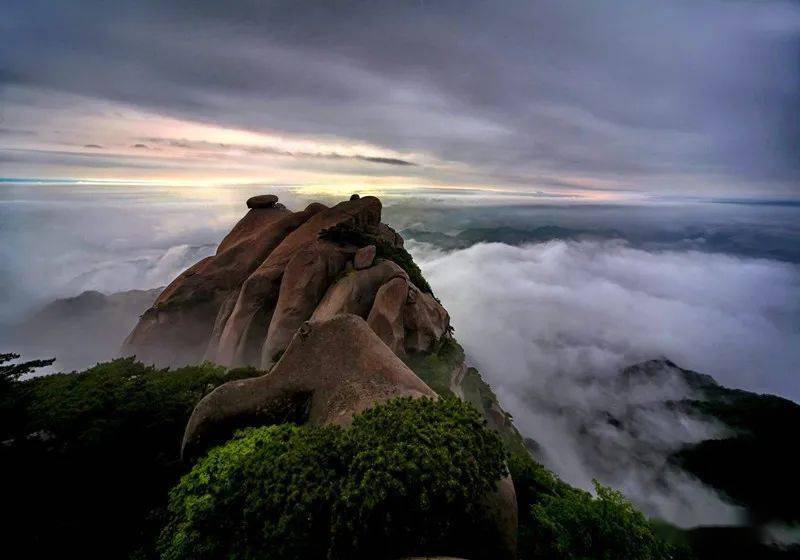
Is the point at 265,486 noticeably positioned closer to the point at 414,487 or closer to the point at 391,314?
the point at 414,487

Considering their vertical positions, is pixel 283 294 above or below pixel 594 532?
above

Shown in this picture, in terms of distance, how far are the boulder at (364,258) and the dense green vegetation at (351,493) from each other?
703 inches

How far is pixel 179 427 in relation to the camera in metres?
14.6

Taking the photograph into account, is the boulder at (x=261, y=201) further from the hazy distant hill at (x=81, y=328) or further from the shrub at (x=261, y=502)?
the hazy distant hill at (x=81, y=328)

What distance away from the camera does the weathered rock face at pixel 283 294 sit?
86.2 ft

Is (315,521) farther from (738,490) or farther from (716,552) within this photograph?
(738,490)

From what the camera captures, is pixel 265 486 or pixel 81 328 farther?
pixel 81 328

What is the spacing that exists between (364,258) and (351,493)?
833 inches

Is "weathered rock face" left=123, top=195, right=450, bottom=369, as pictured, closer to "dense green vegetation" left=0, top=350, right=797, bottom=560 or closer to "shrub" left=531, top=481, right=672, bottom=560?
"dense green vegetation" left=0, top=350, right=797, bottom=560

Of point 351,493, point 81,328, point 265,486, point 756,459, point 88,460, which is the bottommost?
point 756,459

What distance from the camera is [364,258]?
92.3ft

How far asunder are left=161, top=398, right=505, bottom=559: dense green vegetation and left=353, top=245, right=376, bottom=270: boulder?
1785 cm

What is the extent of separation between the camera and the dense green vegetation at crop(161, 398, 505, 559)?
7.99 m

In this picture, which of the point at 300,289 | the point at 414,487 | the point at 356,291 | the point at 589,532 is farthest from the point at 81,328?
the point at 589,532
